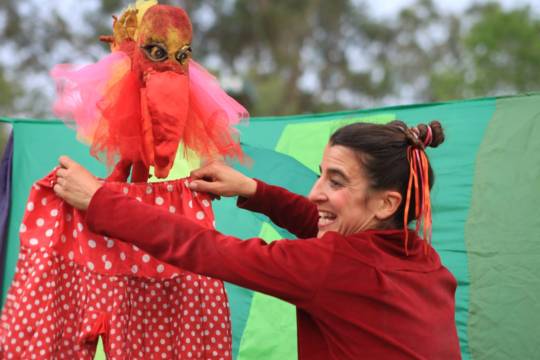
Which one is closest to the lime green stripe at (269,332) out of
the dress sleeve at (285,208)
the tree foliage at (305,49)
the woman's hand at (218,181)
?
the dress sleeve at (285,208)

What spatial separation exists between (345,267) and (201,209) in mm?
430

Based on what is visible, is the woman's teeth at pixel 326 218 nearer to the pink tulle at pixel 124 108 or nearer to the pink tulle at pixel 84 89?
the pink tulle at pixel 124 108

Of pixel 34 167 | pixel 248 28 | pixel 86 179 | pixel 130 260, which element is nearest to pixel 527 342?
pixel 130 260

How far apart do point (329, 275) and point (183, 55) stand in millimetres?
609

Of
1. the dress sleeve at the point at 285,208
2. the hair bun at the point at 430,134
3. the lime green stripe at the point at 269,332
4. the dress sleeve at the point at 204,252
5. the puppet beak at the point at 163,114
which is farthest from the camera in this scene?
the lime green stripe at the point at 269,332

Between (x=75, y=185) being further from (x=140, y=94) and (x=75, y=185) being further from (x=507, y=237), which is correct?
(x=507, y=237)

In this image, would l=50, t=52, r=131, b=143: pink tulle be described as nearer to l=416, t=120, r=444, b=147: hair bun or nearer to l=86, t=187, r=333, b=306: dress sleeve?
l=86, t=187, r=333, b=306: dress sleeve

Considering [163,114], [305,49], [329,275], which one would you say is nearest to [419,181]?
[329,275]

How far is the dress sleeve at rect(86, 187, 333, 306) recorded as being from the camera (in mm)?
1339

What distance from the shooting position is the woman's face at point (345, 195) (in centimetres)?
149

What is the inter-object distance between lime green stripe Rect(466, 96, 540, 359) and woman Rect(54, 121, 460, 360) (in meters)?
0.68

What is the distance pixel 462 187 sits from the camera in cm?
236

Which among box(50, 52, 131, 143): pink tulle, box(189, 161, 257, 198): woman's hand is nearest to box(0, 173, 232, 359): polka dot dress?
box(189, 161, 257, 198): woman's hand

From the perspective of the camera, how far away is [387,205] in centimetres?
152
